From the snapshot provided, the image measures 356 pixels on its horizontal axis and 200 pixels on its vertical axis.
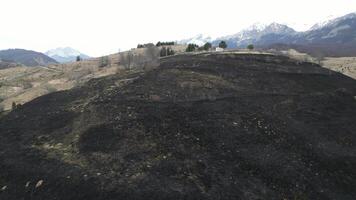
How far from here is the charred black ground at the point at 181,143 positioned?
26.4 m

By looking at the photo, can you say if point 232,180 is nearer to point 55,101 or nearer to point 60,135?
point 60,135

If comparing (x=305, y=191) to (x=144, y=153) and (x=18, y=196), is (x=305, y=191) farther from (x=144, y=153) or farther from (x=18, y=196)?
(x=18, y=196)

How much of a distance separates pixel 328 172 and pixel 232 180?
849cm

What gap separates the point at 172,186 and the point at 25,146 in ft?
57.2

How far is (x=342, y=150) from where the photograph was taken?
3472 cm

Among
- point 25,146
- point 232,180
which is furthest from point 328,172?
point 25,146

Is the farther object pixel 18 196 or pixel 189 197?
pixel 18 196

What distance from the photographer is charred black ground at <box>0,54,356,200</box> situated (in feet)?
86.6

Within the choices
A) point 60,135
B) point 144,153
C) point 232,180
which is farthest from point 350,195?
point 60,135

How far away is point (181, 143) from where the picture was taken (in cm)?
3312

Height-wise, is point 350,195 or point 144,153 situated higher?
point 144,153

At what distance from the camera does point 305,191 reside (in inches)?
1045

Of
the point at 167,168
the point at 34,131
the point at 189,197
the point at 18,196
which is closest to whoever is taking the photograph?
the point at 189,197

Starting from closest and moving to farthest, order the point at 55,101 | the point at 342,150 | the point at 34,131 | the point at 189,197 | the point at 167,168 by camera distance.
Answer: the point at 189,197 < the point at 167,168 < the point at 342,150 < the point at 34,131 < the point at 55,101
